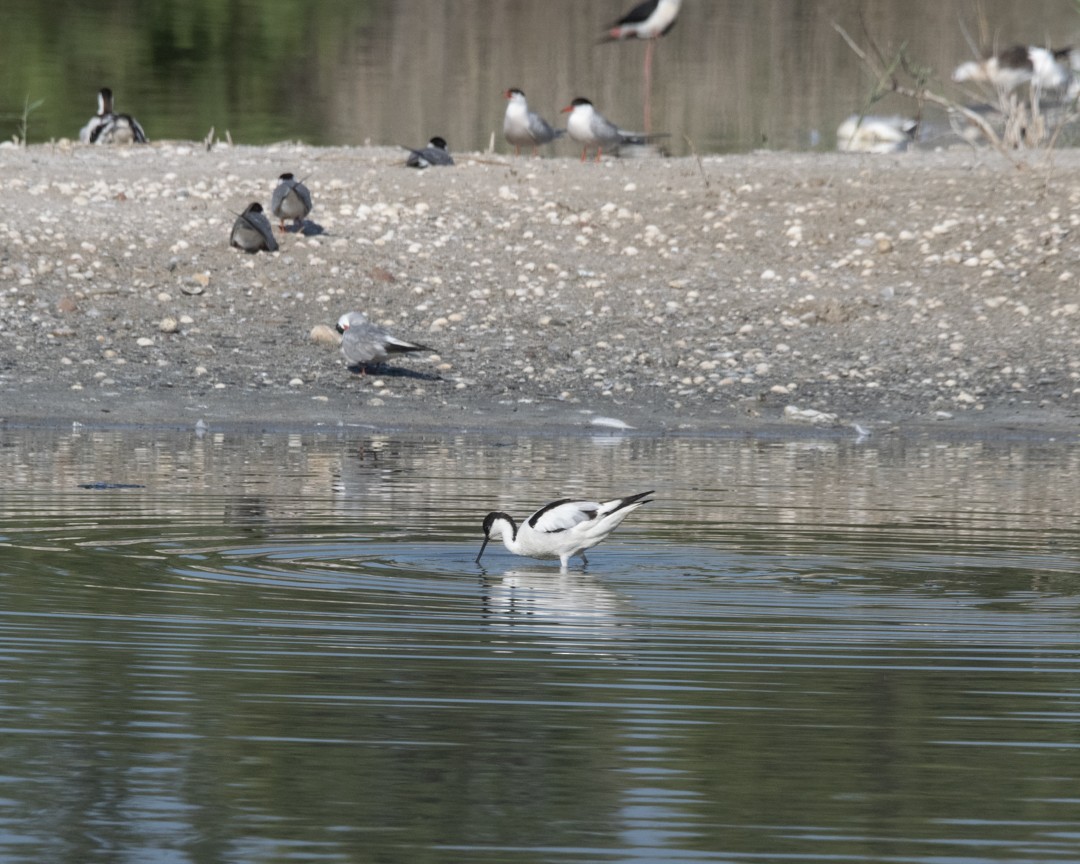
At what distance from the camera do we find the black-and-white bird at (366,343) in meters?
15.9

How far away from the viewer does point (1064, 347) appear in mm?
17328

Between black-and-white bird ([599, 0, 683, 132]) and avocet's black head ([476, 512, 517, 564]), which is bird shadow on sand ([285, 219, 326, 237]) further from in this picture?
avocet's black head ([476, 512, 517, 564])

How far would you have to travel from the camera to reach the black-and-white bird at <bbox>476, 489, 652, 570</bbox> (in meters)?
9.48

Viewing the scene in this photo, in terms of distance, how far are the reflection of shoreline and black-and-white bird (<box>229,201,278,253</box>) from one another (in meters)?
9.09

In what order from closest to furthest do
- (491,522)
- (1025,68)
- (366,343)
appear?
(491,522), (366,343), (1025,68)

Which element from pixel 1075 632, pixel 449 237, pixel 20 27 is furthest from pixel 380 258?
pixel 20 27

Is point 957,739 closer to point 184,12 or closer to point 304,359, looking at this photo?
point 304,359

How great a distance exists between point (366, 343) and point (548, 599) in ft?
23.7

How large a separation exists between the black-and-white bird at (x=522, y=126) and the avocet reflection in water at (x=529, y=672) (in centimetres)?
1003

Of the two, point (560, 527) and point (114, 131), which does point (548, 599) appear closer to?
point (560, 527)

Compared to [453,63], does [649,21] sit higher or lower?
lower

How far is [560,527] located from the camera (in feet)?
31.2

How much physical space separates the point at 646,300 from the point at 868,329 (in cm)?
182

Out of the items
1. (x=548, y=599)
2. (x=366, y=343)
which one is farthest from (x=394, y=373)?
(x=548, y=599)
